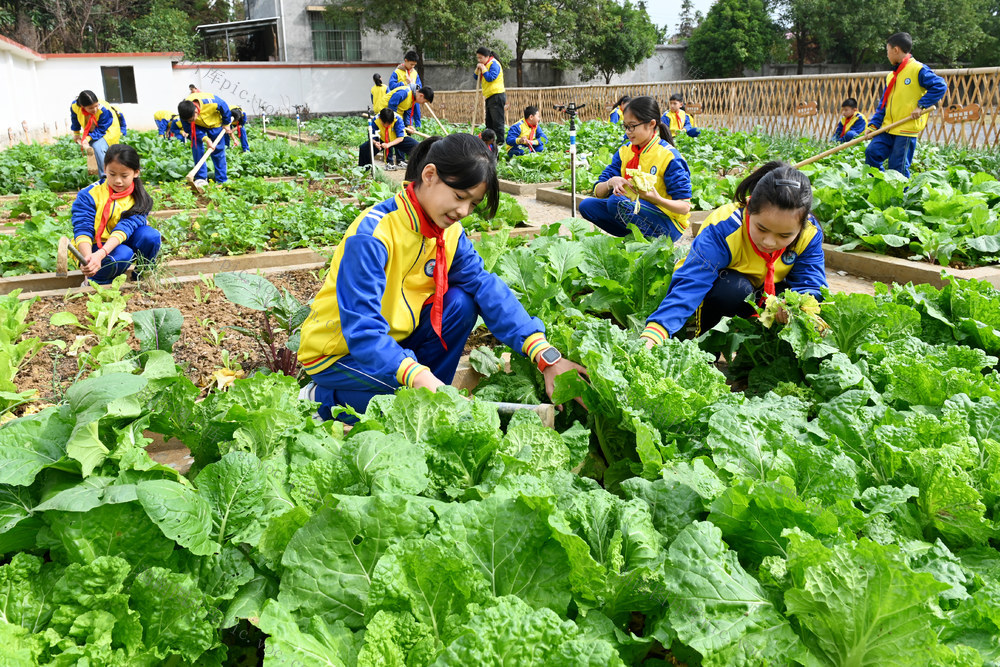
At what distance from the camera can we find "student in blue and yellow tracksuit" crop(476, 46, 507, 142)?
45.3 feet

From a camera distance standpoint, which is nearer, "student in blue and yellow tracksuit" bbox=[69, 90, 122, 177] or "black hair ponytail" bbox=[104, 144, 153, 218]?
"black hair ponytail" bbox=[104, 144, 153, 218]

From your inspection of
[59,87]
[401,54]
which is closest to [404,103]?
[59,87]

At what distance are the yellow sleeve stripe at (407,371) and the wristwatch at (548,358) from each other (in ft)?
1.55

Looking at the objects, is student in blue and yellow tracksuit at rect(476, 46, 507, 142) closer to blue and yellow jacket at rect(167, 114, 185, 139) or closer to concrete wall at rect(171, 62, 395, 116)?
blue and yellow jacket at rect(167, 114, 185, 139)

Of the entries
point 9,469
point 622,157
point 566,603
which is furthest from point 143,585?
point 622,157

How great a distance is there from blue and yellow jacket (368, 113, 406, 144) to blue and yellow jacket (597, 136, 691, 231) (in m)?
7.83

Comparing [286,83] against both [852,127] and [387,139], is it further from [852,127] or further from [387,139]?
[852,127]

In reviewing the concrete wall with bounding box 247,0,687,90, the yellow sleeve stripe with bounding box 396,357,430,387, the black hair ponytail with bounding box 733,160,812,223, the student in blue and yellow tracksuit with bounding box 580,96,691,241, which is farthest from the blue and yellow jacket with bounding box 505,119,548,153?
the concrete wall with bounding box 247,0,687,90

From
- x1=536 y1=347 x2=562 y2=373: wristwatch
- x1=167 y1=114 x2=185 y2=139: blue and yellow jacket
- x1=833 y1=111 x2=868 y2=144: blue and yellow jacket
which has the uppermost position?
x1=167 y1=114 x2=185 y2=139: blue and yellow jacket

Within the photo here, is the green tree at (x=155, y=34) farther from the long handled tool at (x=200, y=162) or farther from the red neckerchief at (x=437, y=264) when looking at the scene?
the red neckerchief at (x=437, y=264)

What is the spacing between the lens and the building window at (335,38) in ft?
115

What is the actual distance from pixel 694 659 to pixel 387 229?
185 centimetres

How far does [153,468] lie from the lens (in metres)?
1.86

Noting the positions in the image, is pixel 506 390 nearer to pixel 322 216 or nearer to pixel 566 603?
pixel 566 603
